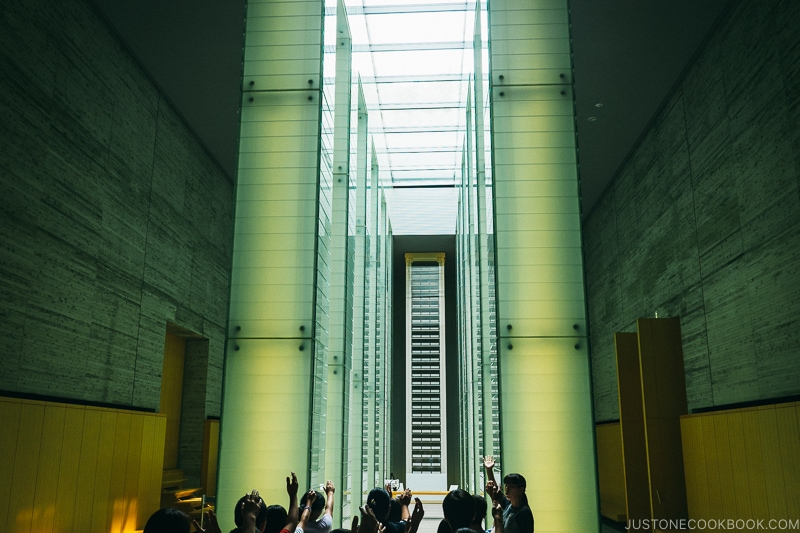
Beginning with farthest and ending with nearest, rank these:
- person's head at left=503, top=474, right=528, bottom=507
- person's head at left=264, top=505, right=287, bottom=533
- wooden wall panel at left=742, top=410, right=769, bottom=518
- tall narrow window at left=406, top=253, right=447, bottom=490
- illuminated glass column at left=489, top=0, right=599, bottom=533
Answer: tall narrow window at left=406, top=253, right=447, bottom=490
wooden wall panel at left=742, top=410, right=769, bottom=518
illuminated glass column at left=489, top=0, right=599, bottom=533
person's head at left=503, top=474, right=528, bottom=507
person's head at left=264, top=505, right=287, bottom=533

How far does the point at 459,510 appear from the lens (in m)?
3.40

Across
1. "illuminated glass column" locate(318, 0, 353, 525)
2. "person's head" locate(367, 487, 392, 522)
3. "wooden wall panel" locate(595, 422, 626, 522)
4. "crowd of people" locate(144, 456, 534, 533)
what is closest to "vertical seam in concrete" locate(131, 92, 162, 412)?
"illuminated glass column" locate(318, 0, 353, 525)

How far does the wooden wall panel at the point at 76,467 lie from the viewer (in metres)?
8.54

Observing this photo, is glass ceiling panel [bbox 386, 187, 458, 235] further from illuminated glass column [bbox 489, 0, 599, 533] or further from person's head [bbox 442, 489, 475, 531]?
person's head [bbox 442, 489, 475, 531]

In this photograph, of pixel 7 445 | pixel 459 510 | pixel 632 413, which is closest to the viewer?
pixel 459 510

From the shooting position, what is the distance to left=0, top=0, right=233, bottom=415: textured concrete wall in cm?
884

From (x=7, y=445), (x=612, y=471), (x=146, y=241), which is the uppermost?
(x=146, y=241)

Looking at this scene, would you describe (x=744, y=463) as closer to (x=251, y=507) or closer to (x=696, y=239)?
(x=696, y=239)

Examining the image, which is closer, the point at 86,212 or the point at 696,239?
the point at 86,212

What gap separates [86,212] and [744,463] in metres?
11.2

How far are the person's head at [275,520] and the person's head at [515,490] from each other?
1672mm

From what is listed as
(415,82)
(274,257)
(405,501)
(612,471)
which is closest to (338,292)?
(274,257)

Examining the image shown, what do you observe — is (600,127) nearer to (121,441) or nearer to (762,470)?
(762,470)

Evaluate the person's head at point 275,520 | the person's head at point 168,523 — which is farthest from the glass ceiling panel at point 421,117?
the person's head at point 168,523
